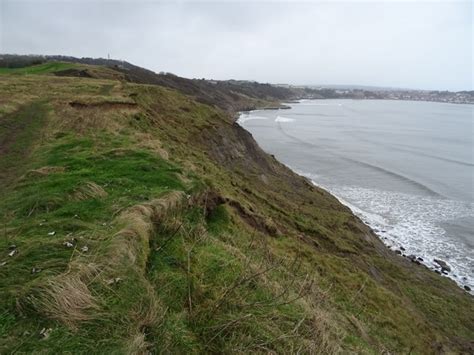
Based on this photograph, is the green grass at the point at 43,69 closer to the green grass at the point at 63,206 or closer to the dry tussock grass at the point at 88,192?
the green grass at the point at 63,206

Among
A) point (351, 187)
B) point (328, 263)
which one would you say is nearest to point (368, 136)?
point (351, 187)

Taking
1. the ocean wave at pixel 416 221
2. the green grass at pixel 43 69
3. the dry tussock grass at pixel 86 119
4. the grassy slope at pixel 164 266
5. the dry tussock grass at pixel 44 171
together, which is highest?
the green grass at pixel 43 69

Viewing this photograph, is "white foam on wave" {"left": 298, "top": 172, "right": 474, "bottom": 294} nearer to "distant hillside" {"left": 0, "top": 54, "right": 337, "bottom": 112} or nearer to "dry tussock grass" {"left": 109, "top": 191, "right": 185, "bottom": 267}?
"dry tussock grass" {"left": 109, "top": 191, "right": 185, "bottom": 267}

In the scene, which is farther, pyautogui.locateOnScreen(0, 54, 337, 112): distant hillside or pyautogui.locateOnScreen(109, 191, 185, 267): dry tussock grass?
pyautogui.locateOnScreen(0, 54, 337, 112): distant hillside

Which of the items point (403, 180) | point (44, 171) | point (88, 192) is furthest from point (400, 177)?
point (88, 192)

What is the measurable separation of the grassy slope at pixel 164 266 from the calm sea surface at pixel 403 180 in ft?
16.3

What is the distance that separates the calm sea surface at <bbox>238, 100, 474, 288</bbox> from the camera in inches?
894

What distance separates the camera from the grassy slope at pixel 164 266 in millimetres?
4391

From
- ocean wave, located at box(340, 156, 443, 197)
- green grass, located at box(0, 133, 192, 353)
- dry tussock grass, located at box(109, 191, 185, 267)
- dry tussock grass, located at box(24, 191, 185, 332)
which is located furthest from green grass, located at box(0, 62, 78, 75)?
dry tussock grass, located at box(24, 191, 185, 332)

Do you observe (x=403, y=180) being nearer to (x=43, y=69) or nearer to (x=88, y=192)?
(x=88, y=192)

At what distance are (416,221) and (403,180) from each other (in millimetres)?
11535

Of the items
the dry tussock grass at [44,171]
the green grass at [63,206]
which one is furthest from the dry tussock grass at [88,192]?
the dry tussock grass at [44,171]

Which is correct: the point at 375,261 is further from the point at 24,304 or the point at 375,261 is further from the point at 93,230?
the point at 24,304

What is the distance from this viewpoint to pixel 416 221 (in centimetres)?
2584
